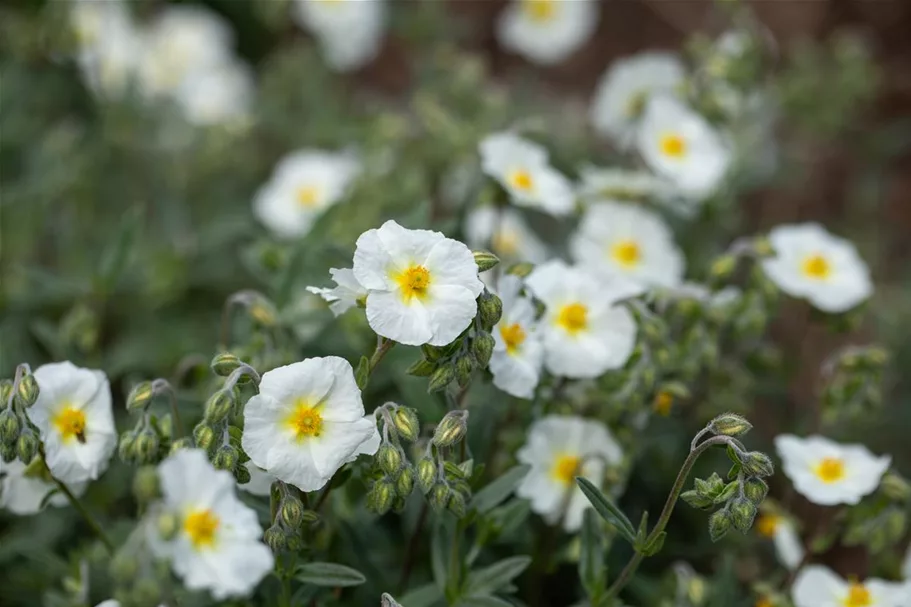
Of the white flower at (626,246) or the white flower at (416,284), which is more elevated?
the white flower at (416,284)

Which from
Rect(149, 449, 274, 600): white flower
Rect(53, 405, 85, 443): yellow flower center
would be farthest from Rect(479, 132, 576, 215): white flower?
Rect(53, 405, 85, 443): yellow flower center

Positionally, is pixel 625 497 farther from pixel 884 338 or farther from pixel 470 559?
pixel 884 338

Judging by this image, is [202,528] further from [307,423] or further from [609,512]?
[609,512]

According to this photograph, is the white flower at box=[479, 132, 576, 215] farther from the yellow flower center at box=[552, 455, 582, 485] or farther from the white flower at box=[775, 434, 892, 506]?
the white flower at box=[775, 434, 892, 506]

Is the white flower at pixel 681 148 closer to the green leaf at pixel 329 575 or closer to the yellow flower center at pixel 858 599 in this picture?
the yellow flower center at pixel 858 599

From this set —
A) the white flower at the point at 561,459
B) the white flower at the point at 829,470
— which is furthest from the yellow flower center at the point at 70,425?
the white flower at the point at 829,470
